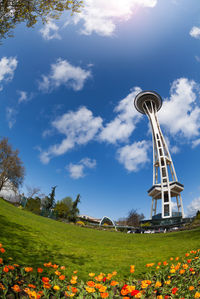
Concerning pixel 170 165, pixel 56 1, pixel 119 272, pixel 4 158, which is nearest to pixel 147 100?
pixel 170 165

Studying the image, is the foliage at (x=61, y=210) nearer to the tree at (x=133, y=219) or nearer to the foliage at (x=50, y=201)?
the foliage at (x=50, y=201)

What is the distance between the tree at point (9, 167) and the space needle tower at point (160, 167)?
3985cm

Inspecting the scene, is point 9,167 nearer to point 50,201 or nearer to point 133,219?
point 50,201

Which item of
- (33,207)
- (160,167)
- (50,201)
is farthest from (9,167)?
(160,167)

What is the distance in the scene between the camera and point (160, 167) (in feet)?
177

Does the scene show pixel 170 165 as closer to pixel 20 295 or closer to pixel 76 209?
pixel 76 209

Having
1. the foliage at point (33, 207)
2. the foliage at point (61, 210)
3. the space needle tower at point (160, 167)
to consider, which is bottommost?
the foliage at point (33, 207)

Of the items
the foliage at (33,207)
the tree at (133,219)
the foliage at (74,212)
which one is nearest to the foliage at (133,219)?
the tree at (133,219)

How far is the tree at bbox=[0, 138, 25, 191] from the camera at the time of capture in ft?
92.3

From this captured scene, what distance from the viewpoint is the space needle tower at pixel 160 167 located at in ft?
166

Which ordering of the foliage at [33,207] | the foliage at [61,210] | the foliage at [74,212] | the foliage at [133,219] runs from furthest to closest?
the foliage at [133,219], the foliage at [61,210], the foliage at [74,212], the foliage at [33,207]

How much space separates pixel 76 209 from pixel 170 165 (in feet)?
110

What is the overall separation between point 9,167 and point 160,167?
43.5 meters

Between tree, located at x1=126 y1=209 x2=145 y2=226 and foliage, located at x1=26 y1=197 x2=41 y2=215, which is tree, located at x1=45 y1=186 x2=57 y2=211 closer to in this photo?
foliage, located at x1=26 y1=197 x2=41 y2=215
